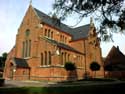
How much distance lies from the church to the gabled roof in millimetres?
8083

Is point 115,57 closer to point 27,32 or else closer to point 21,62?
point 27,32

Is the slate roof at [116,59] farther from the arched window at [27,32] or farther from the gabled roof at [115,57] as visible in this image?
the arched window at [27,32]

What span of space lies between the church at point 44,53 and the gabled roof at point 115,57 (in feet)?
26.5

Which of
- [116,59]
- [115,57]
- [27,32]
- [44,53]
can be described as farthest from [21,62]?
[115,57]

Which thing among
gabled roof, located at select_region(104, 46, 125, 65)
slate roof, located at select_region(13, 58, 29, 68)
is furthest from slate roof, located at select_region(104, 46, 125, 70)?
slate roof, located at select_region(13, 58, 29, 68)

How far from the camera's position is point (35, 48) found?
43.2 m

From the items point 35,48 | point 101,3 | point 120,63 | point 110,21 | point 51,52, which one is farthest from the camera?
point 120,63

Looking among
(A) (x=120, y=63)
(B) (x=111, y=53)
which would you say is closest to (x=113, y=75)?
(A) (x=120, y=63)

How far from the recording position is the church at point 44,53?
40.2m

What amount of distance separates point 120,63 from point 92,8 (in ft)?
142

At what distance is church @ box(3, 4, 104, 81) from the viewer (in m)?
40.2

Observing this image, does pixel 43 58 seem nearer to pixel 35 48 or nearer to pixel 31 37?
pixel 35 48

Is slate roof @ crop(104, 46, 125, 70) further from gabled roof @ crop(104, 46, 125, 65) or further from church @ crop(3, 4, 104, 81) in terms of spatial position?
church @ crop(3, 4, 104, 81)

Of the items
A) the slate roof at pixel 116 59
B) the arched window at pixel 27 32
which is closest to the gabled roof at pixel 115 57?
the slate roof at pixel 116 59
